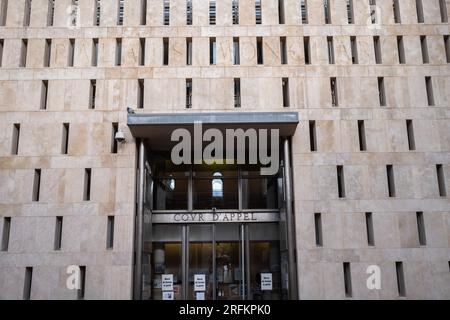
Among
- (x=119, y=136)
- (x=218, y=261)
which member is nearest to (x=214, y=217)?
(x=218, y=261)

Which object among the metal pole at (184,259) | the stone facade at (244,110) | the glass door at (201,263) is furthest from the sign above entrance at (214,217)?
the stone facade at (244,110)

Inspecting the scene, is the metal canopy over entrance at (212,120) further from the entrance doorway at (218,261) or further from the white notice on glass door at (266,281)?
the white notice on glass door at (266,281)

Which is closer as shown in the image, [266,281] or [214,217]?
[266,281]

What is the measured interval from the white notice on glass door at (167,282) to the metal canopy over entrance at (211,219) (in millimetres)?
46

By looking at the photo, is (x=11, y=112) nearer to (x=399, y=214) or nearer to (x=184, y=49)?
(x=184, y=49)

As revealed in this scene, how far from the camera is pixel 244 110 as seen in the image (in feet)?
70.5

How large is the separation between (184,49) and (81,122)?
617 centimetres

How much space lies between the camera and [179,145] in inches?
854

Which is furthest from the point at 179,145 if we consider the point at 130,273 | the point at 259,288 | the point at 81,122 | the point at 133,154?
the point at 259,288

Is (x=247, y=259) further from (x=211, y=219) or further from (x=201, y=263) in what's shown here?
(x=211, y=219)

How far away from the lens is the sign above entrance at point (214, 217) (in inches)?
850

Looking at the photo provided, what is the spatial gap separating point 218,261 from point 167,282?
2.58m

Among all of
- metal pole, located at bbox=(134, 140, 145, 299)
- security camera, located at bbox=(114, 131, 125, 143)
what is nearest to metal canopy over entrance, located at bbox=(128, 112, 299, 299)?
metal pole, located at bbox=(134, 140, 145, 299)

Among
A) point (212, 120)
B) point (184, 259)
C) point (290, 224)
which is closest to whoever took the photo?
A: point (212, 120)
